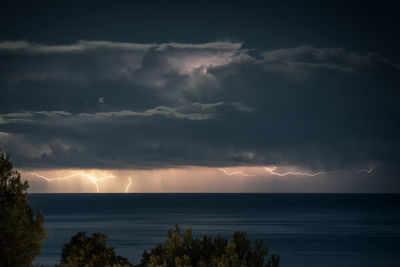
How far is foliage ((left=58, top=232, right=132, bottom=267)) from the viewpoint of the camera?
56.3 feet

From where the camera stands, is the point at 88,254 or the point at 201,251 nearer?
the point at 201,251

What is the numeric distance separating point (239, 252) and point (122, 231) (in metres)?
103

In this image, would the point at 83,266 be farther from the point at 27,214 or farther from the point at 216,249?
the point at 216,249

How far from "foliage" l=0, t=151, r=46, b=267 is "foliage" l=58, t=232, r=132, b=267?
1290 millimetres

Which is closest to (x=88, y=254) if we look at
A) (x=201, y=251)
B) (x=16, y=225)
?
(x=16, y=225)

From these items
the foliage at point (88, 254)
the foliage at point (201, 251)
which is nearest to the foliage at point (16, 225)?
the foliage at point (88, 254)

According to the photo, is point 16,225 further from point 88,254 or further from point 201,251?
point 201,251

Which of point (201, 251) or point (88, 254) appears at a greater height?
point (201, 251)

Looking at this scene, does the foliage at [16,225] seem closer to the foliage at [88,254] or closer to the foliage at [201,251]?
the foliage at [88,254]

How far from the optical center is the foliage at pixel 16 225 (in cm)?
1659

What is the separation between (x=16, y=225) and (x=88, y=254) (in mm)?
2722

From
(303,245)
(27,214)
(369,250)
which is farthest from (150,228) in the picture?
(27,214)

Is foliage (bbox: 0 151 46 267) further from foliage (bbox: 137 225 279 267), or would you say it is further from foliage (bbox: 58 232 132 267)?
foliage (bbox: 137 225 279 267)

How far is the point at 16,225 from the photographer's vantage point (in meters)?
16.7
